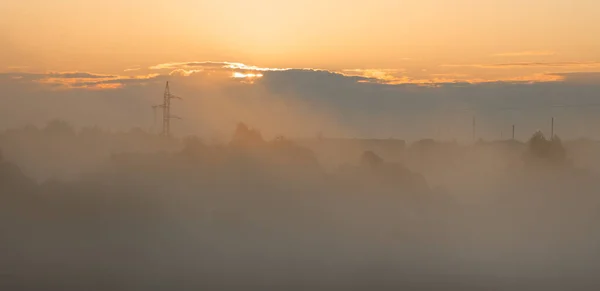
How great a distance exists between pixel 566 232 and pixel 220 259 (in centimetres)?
4417

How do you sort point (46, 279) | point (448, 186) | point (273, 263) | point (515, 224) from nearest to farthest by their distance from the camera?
point (46, 279), point (273, 263), point (515, 224), point (448, 186)

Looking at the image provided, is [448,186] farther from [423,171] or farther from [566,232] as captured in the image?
[566,232]

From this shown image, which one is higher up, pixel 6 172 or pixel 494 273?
pixel 6 172

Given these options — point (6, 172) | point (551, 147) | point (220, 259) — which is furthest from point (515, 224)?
point (6, 172)

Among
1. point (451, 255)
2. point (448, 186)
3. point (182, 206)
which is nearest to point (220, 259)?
point (182, 206)

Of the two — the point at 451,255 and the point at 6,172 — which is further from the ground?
the point at 6,172

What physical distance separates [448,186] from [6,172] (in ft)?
214

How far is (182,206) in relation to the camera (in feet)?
478

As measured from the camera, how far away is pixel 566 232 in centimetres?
14888

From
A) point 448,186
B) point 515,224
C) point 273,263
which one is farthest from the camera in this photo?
point 448,186

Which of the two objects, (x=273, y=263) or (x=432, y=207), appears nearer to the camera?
(x=273, y=263)

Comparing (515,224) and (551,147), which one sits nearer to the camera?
(515,224)

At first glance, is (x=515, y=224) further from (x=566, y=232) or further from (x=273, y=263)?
(x=273, y=263)

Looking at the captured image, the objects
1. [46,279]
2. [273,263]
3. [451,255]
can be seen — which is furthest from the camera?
[451,255]
